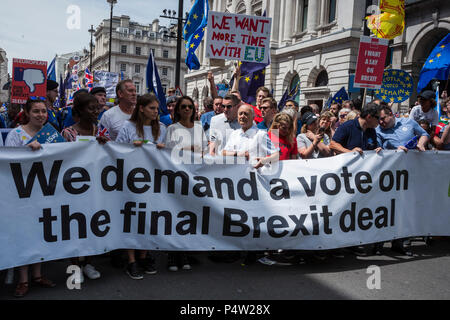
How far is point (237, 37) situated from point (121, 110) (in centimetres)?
308

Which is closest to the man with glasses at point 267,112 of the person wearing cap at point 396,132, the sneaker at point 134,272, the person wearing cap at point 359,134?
the person wearing cap at point 359,134

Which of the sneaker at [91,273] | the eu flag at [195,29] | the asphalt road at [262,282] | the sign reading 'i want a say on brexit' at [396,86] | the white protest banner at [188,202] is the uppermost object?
the eu flag at [195,29]

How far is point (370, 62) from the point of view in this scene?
820 centimetres

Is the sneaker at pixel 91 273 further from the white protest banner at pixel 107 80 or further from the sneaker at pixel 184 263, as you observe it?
the white protest banner at pixel 107 80

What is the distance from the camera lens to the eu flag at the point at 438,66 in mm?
7996

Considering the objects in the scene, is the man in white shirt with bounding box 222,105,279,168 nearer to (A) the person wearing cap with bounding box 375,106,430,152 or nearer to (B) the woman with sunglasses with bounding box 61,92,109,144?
(B) the woman with sunglasses with bounding box 61,92,109,144

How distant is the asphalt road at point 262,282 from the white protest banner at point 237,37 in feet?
12.2

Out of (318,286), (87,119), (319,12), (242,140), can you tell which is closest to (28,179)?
(87,119)

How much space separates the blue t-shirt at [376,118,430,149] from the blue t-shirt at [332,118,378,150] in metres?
0.30

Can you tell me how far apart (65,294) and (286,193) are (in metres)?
2.43

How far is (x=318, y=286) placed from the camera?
158 inches

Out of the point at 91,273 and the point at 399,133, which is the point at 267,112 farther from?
the point at 91,273

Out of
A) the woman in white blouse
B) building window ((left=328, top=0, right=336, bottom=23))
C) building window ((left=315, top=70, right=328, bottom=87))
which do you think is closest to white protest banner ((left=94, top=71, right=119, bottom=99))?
the woman in white blouse

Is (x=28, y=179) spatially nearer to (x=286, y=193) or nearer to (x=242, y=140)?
(x=242, y=140)
